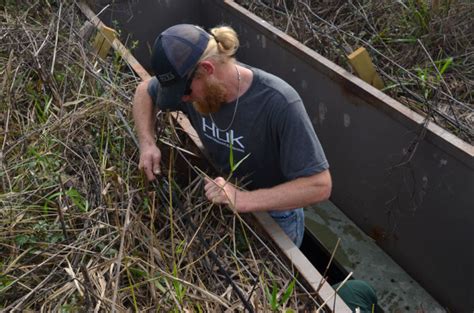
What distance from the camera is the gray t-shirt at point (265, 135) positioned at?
7.45 feet

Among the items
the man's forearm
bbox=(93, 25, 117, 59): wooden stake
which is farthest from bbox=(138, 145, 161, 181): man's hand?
bbox=(93, 25, 117, 59): wooden stake

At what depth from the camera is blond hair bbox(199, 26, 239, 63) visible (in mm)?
2277

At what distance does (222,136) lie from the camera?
8.38 ft

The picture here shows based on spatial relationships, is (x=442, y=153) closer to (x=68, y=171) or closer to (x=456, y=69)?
(x=456, y=69)

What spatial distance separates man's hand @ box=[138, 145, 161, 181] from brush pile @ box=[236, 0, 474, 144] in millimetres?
1767

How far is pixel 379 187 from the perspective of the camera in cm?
359

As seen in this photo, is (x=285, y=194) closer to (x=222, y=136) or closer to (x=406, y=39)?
(x=222, y=136)

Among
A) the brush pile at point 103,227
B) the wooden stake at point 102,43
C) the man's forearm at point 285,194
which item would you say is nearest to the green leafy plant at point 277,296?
the brush pile at point 103,227

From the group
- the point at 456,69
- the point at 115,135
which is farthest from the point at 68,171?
the point at 456,69

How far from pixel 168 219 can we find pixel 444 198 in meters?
1.69

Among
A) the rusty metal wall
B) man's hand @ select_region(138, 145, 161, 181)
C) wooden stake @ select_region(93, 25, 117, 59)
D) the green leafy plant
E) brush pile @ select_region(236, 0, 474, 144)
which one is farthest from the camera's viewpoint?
wooden stake @ select_region(93, 25, 117, 59)

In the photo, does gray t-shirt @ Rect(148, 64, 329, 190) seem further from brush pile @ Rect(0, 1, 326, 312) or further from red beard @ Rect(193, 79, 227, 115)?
brush pile @ Rect(0, 1, 326, 312)

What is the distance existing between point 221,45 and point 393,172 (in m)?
1.63

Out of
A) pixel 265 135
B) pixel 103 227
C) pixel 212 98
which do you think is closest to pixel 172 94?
pixel 212 98
